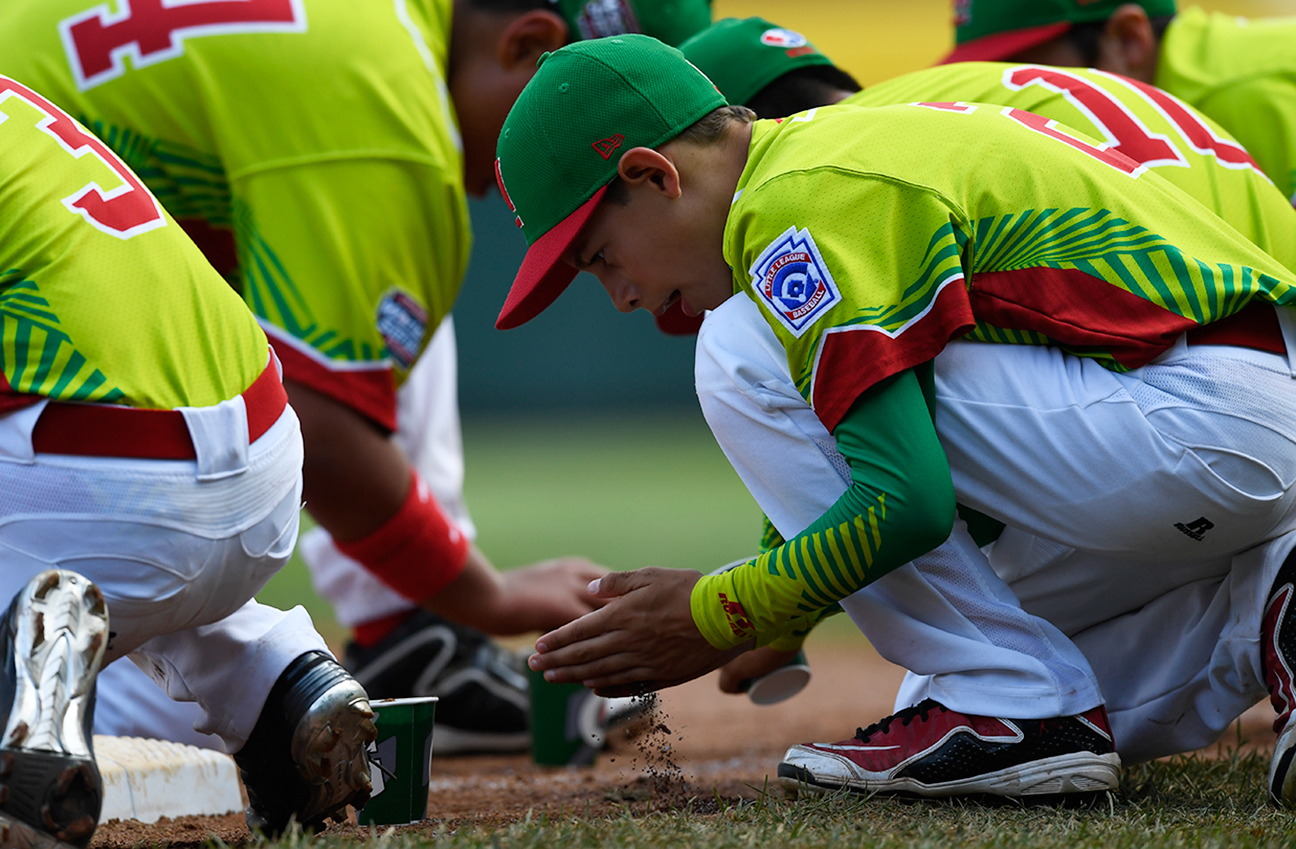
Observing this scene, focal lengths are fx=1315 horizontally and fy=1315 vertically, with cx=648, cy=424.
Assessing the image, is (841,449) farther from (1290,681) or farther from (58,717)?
(58,717)

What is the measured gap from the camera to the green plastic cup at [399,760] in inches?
72.2

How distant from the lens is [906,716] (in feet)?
6.14

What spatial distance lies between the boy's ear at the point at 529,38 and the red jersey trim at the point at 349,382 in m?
0.76

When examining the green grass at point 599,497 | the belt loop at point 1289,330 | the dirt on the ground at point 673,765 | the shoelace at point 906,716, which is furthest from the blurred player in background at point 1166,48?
the green grass at point 599,497

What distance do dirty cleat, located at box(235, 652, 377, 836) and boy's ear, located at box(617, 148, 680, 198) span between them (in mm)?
771

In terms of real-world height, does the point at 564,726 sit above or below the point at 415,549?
below

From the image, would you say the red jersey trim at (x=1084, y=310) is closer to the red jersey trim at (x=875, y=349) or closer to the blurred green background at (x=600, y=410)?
the red jersey trim at (x=875, y=349)

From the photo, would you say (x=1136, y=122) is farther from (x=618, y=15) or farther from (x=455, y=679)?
(x=455, y=679)

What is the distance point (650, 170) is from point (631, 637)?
652mm

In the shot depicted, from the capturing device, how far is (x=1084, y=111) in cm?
214

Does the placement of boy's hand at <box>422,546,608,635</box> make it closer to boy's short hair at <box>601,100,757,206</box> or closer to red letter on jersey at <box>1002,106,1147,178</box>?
boy's short hair at <box>601,100,757,206</box>

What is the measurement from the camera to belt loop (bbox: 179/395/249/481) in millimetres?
1563

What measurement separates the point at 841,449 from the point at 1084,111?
86 centimetres

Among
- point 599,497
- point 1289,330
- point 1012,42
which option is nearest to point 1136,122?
point 1289,330
